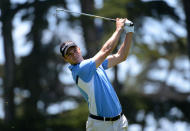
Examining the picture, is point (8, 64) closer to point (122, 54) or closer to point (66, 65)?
point (66, 65)

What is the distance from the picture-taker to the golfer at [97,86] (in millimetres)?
4715

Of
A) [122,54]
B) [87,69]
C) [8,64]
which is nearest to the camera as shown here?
[87,69]

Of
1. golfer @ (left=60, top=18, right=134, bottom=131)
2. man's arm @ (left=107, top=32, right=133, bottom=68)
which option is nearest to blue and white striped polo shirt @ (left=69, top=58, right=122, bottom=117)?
golfer @ (left=60, top=18, right=134, bottom=131)

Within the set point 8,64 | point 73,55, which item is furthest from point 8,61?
point 73,55

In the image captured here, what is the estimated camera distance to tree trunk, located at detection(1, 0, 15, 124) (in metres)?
14.3

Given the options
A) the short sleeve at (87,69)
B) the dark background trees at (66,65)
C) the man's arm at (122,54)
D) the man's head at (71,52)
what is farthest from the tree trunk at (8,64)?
the short sleeve at (87,69)

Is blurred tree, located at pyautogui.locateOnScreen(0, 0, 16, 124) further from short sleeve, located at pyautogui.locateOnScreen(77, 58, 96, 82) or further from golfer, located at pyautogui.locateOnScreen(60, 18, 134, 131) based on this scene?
short sleeve, located at pyautogui.locateOnScreen(77, 58, 96, 82)

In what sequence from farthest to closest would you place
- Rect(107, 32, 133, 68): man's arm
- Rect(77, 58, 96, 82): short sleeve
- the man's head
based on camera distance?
1. Rect(107, 32, 133, 68): man's arm
2. the man's head
3. Rect(77, 58, 96, 82): short sleeve

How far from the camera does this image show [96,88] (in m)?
4.76

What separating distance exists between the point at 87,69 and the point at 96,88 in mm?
213

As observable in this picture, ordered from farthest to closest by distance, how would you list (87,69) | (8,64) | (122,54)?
(8,64) → (122,54) → (87,69)

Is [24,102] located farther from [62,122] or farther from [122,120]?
[122,120]

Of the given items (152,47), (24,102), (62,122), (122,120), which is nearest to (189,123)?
(152,47)

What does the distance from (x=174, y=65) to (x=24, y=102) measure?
18.4 feet
